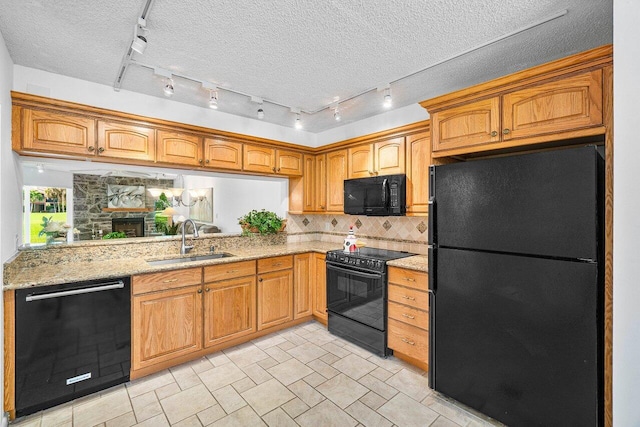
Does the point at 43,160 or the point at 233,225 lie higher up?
the point at 43,160

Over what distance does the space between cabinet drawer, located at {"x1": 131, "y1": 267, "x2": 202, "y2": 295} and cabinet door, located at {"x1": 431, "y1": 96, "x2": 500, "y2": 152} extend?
7.73 ft

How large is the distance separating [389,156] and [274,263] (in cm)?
174

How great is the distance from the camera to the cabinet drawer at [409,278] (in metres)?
2.47

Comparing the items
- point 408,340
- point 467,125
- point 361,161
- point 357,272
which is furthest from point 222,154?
point 408,340

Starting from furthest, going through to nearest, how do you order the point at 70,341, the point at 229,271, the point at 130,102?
1. the point at 229,271
2. the point at 130,102
3. the point at 70,341

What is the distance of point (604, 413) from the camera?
61.7 inches

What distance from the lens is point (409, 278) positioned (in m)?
2.58

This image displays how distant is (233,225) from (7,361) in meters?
2.32

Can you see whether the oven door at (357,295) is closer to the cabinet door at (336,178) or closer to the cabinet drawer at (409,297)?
the cabinet drawer at (409,297)

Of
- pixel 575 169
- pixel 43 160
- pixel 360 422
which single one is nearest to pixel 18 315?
pixel 43 160

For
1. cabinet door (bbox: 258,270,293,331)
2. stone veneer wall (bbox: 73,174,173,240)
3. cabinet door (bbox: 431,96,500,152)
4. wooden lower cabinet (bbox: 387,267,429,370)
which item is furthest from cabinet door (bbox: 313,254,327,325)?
stone veneer wall (bbox: 73,174,173,240)

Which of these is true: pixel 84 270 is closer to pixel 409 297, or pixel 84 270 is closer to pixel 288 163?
pixel 288 163

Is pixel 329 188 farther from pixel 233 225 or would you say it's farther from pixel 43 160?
pixel 43 160

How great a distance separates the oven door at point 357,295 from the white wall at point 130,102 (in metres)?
1.96
